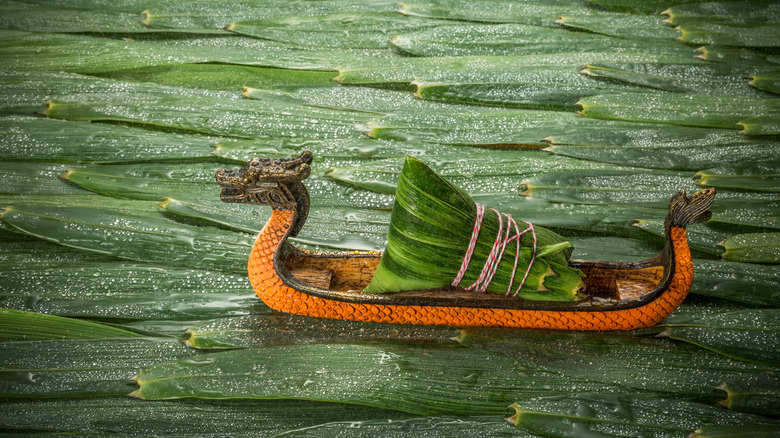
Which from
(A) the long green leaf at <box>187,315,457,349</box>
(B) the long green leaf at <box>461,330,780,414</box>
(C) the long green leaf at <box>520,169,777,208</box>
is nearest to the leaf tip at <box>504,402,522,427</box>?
(B) the long green leaf at <box>461,330,780,414</box>

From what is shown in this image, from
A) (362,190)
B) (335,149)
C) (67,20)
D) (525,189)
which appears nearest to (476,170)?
(525,189)

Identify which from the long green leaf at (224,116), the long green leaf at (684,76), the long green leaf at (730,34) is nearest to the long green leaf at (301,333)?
the long green leaf at (224,116)

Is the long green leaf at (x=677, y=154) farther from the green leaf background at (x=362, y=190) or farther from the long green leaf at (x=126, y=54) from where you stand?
the long green leaf at (x=126, y=54)

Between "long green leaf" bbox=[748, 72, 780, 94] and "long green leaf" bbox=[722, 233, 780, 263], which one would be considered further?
"long green leaf" bbox=[748, 72, 780, 94]

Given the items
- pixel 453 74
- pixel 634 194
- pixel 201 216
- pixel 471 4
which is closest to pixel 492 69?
pixel 453 74

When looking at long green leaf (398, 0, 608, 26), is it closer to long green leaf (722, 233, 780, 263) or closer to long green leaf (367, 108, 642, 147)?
long green leaf (367, 108, 642, 147)

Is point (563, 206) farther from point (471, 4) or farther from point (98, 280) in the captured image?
point (98, 280)

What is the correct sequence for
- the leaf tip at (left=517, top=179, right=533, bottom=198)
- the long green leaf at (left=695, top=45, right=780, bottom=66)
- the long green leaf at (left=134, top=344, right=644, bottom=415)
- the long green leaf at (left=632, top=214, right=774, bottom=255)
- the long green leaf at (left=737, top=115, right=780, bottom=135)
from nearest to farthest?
the long green leaf at (left=134, top=344, right=644, bottom=415)
the long green leaf at (left=632, top=214, right=774, bottom=255)
the leaf tip at (left=517, top=179, right=533, bottom=198)
the long green leaf at (left=737, top=115, right=780, bottom=135)
the long green leaf at (left=695, top=45, right=780, bottom=66)
